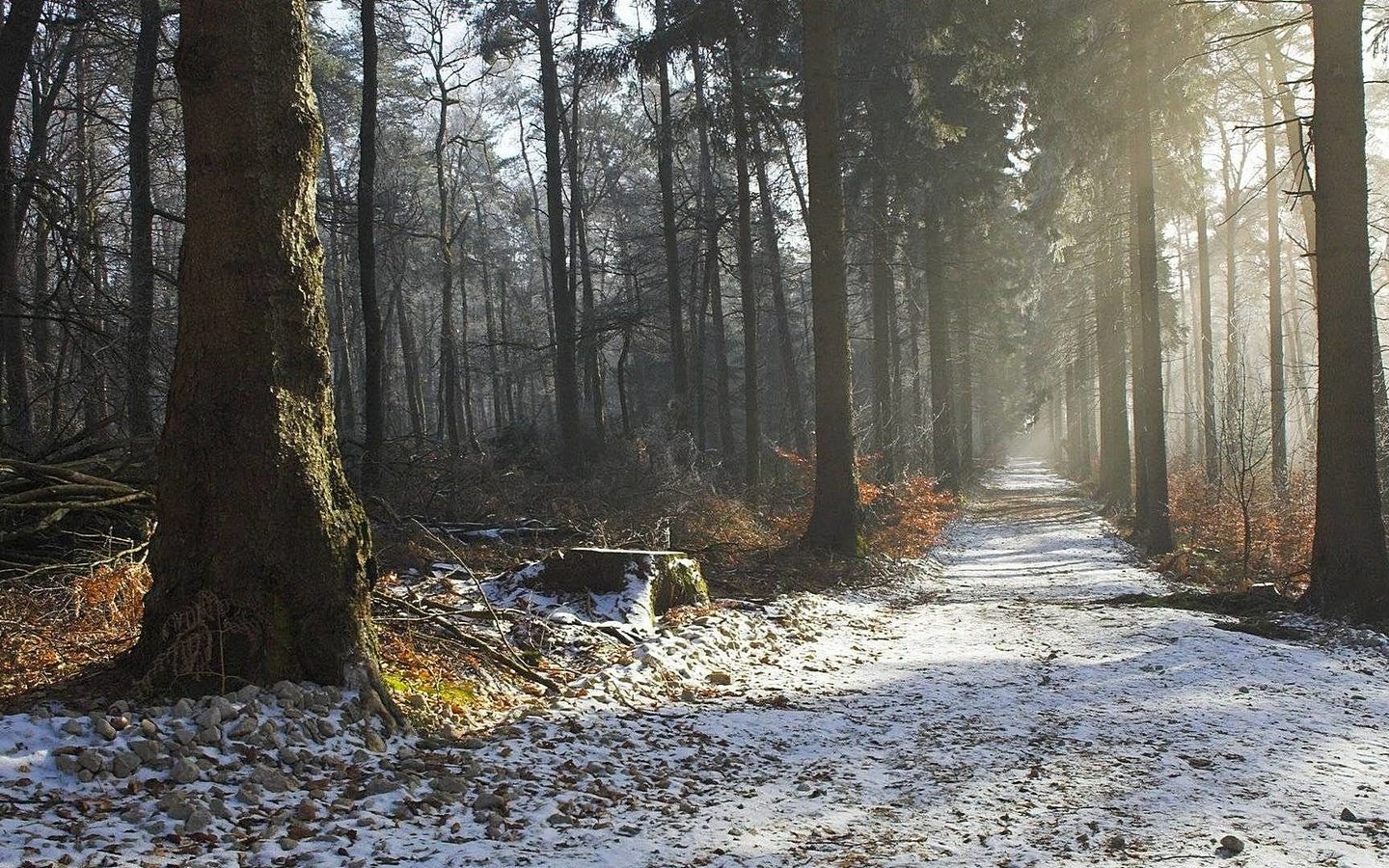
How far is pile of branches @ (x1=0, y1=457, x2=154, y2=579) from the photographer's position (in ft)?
18.7

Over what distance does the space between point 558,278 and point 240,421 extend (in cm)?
1614

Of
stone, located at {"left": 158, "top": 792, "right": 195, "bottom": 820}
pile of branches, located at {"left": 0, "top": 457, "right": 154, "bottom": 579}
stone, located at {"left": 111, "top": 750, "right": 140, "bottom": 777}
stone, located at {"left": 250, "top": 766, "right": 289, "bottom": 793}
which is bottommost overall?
stone, located at {"left": 250, "top": 766, "right": 289, "bottom": 793}

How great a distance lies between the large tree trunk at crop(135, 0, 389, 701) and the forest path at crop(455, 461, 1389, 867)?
1.65 m

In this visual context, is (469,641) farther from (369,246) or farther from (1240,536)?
(1240,536)

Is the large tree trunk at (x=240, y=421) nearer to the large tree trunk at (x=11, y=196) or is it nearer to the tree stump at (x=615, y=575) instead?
the tree stump at (x=615, y=575)

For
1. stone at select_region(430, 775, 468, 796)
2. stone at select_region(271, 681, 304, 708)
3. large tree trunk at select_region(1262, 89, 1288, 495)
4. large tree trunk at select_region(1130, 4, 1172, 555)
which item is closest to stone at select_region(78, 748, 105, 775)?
stone at select_region(271, 681, 304, 708)

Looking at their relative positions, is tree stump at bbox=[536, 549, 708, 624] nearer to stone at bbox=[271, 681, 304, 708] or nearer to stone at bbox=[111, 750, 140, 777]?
stone at bbox=[271, 681, 304, 708]

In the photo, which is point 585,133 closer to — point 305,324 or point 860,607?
point 860,607

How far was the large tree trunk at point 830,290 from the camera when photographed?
12055 millimetres

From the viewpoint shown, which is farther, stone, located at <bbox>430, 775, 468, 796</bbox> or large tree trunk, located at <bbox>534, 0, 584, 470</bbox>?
large tree trunk, located at <bbox>534, 0, 584, 470</bbox>

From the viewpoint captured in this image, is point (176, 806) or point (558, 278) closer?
point (176, 806)

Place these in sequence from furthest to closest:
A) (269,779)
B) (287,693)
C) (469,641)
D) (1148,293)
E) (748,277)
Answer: (748,277), (1148,293), (469,641), (287,693), (269,779)

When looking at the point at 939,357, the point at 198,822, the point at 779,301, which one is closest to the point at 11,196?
the point at 198,822

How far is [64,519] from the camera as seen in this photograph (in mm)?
6168
